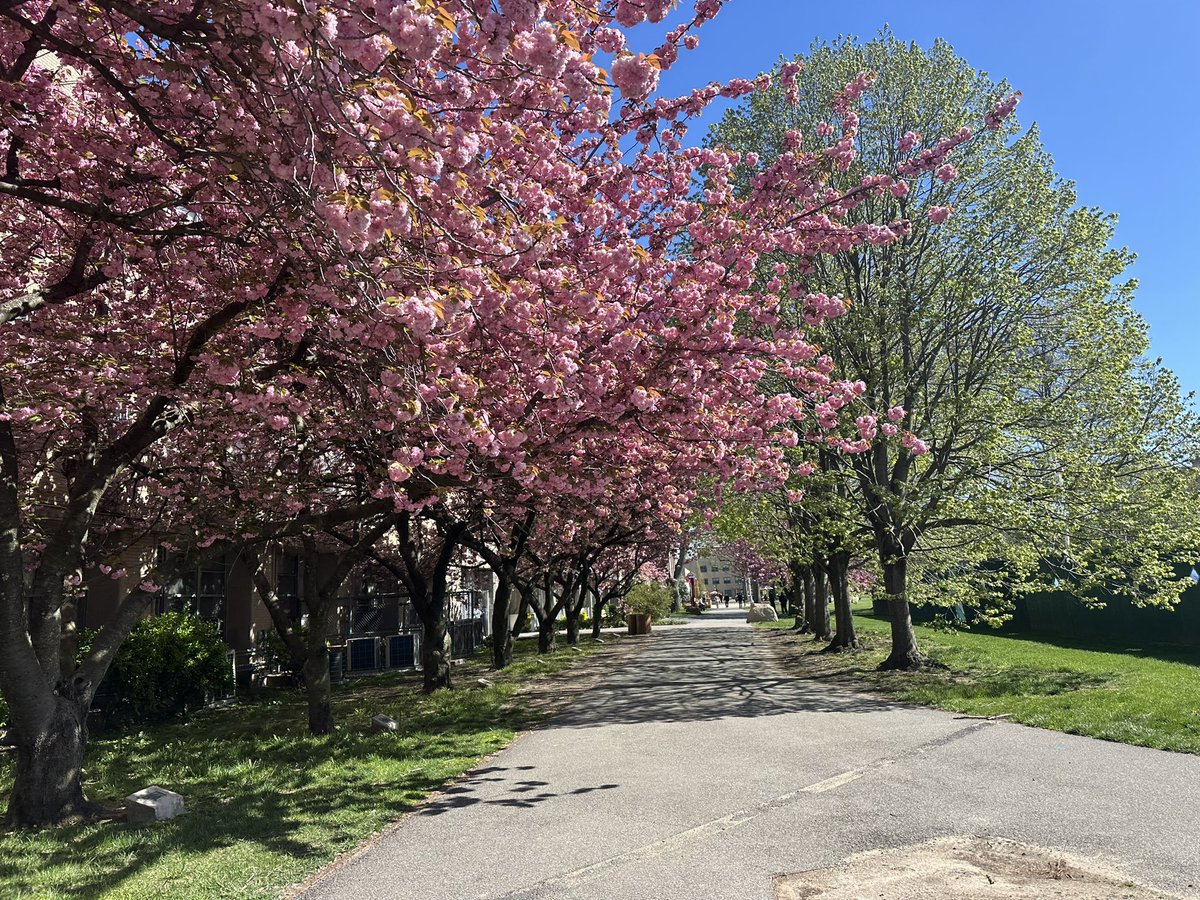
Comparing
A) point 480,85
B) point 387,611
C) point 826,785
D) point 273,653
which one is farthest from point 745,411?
point 387,611

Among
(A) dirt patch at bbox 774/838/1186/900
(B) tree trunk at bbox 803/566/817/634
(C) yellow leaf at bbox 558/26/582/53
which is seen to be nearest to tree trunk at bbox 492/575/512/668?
(B) tree trunk at bbox 803/566/817/634

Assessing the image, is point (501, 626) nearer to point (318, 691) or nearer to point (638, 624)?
point (318, 691)

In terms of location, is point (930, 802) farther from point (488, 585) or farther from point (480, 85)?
point (488, 585)

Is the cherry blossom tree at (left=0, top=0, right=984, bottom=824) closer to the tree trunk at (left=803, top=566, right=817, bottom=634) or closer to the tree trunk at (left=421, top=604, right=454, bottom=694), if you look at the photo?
the tree trunk at (left=421, top=604, right=454, bottom=694)

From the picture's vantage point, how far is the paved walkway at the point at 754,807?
4.92 meters

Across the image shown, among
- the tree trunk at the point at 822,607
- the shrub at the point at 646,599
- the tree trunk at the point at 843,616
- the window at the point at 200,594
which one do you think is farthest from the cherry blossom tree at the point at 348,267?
the shrub at the point at 646,599

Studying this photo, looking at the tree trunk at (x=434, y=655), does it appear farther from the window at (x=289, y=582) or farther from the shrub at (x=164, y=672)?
the window at (x=289, y=582)

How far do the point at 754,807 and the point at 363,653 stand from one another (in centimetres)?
1659

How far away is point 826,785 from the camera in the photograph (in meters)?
6.93

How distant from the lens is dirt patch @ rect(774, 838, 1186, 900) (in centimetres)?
433

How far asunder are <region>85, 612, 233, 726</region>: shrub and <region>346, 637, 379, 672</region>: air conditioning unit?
6.02m

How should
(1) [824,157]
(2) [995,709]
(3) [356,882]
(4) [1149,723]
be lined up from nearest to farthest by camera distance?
(3) [356,882] < (1) [824,157] < (4) [1149,723] < (2) [995,709]

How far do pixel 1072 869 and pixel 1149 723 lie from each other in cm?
565

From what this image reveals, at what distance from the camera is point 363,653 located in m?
20.9
